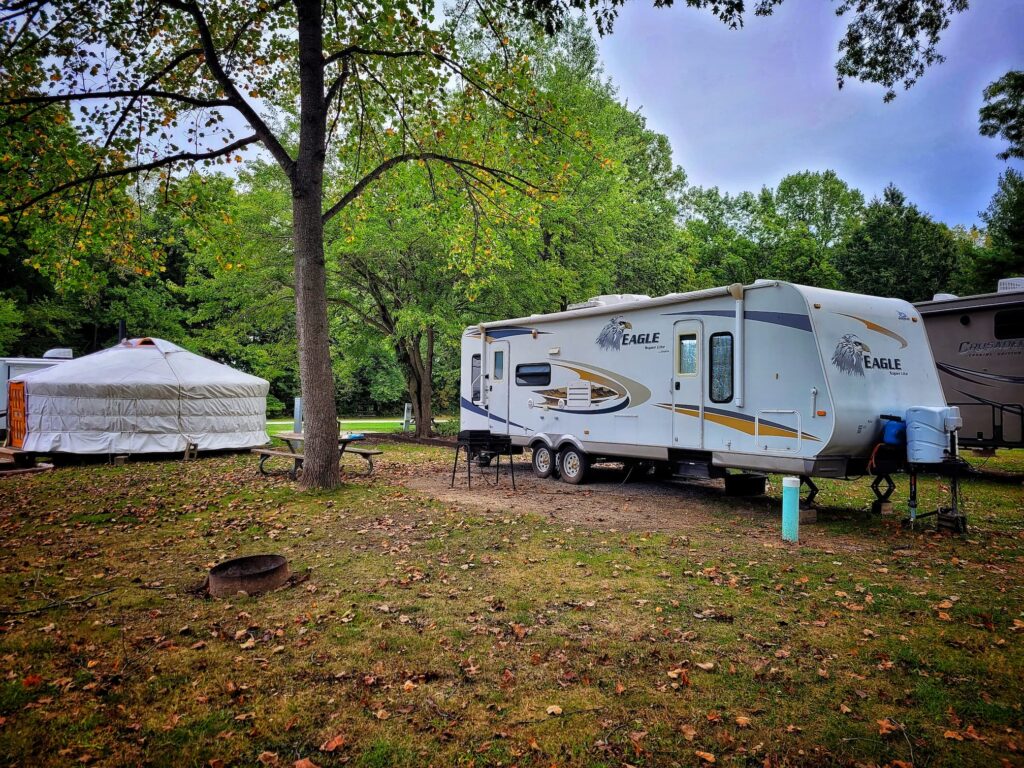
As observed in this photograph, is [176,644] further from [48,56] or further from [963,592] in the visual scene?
[48,56]

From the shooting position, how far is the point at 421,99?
12000 millimetres

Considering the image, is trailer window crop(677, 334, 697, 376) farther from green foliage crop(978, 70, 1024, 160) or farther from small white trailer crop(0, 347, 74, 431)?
small white trailer crop(0, 347, 74, 431)

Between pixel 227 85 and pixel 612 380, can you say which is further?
pixel 612 380

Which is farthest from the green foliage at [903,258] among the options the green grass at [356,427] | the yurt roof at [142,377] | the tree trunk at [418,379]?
the yurt roof at [142,377]

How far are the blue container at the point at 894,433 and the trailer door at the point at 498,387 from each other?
296 inches

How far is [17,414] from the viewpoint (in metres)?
15.9

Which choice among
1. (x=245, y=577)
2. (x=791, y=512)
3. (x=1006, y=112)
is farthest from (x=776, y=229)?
(x=245, y=577)

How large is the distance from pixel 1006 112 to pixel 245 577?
2488 centimetres

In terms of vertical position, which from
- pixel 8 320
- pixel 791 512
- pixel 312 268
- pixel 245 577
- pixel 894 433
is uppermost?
pixel 8 320

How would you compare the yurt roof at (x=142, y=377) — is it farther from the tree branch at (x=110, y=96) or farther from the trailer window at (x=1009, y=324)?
the trailer window at (x=1009, y=324)

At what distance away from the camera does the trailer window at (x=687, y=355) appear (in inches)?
382

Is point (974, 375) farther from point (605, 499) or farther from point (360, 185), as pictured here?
point (360, 185)

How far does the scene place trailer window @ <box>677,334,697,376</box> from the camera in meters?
9.71

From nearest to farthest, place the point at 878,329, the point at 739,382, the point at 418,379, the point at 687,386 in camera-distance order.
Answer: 1. the point at 878,329
2. the point at 739,382
3. the point at 687,386
4. the point at 418,379
